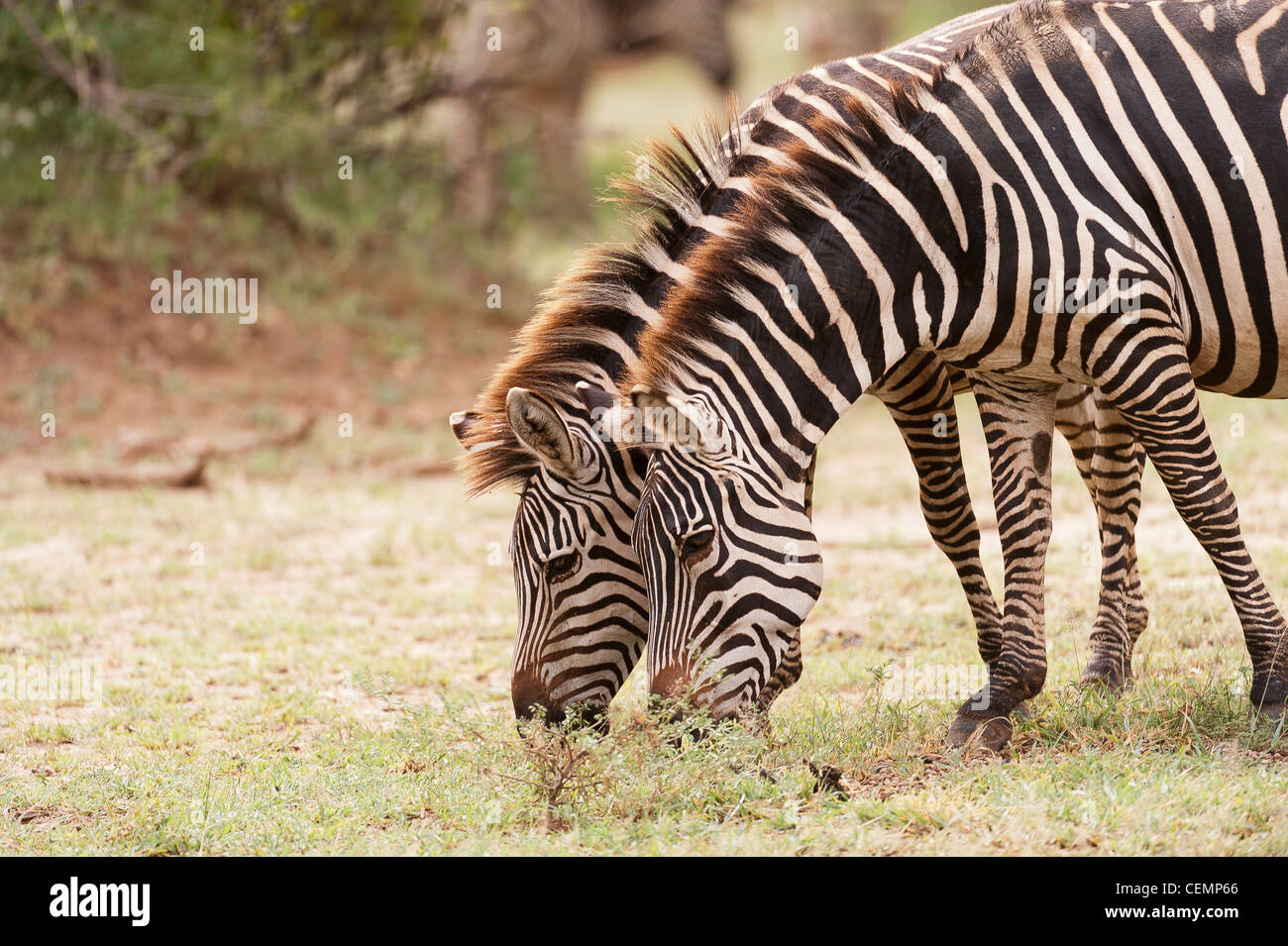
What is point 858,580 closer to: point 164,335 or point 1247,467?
point 1247,467

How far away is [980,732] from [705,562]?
1333mm

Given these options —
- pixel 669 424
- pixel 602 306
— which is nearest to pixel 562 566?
pixel 669 424

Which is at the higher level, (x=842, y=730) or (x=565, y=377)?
(x=565, y=377)

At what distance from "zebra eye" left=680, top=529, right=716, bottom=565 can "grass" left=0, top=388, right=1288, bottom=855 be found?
0.56 meters

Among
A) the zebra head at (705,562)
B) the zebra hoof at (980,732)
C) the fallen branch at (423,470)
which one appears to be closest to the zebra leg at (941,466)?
the zebra hoof at (980,732)

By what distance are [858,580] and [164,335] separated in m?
7.56

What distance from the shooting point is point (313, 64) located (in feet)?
42.5

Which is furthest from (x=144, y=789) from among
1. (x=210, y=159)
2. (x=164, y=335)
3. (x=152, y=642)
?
(x=210, y=159)

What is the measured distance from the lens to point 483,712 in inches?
225

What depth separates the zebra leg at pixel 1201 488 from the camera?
15.1 feet

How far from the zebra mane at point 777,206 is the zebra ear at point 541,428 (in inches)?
10.6
